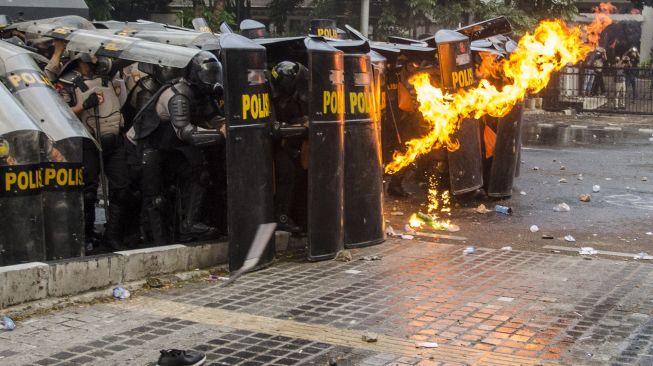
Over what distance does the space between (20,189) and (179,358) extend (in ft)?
8.67

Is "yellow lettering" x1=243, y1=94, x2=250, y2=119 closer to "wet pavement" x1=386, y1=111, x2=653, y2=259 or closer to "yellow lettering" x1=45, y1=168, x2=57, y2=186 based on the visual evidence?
"yellow lettering" x1=45, y1=168, x2=57, y2=186

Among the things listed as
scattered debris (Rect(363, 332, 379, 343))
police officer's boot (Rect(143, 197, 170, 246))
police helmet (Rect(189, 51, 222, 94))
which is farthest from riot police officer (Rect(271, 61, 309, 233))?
scattered debris (Rect(363, 332, 379, 343))

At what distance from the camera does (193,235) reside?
28.7 ft

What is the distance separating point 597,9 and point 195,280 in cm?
2905

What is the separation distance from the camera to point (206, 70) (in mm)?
8156

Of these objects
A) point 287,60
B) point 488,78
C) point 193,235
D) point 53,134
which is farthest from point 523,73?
point 53,134

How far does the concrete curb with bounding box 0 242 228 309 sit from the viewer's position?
6898mm

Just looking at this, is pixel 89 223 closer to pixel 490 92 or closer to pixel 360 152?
pixel 360 152

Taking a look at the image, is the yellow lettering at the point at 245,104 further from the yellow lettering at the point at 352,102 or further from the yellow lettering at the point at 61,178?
the yellow lettering at the point at 61,178

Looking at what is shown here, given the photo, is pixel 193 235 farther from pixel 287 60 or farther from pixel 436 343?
pixel 436 343

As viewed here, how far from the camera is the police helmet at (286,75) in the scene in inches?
345

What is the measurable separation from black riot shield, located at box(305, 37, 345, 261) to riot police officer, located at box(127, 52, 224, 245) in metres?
0.92

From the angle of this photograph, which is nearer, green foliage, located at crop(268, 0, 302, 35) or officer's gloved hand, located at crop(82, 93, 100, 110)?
officer's gloved hand, located at crop(82, 93, 100, 110)

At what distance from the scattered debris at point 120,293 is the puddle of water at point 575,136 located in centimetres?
1468
